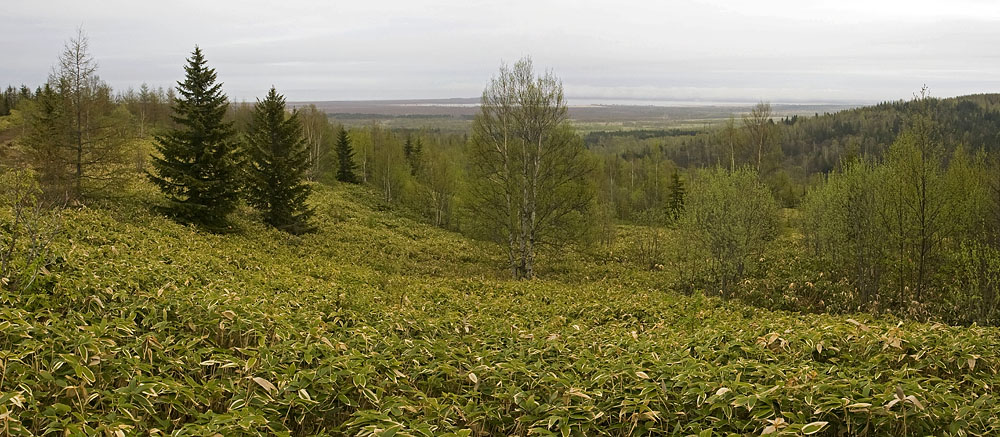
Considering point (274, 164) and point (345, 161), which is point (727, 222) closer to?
point (274, 164)

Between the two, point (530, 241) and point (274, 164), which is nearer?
point (530, 241)

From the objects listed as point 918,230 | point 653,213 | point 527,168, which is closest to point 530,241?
point 527,168

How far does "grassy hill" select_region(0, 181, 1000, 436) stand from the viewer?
3502 mm

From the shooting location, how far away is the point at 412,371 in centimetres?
469

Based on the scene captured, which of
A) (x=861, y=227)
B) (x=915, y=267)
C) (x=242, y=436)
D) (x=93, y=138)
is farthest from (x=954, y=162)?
(x=93, y=138)

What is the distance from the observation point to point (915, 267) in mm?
16500

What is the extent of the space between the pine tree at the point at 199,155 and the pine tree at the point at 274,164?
3203 mm

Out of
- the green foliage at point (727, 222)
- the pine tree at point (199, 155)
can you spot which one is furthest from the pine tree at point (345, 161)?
the green foliage at point (727, 222)

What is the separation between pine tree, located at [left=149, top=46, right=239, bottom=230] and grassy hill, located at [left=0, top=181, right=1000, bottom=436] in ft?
32.7

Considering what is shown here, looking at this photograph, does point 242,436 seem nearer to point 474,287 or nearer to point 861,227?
point 474,287

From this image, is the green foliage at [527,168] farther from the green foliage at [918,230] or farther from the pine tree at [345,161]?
the pine tree at [345,161]

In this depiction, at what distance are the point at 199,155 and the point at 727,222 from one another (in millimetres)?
18211

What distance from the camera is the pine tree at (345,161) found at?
54.0m

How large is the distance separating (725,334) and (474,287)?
28.0ft
